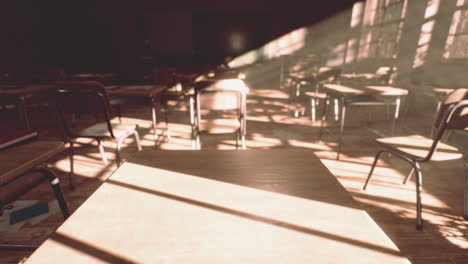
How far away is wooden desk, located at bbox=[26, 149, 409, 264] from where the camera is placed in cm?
43

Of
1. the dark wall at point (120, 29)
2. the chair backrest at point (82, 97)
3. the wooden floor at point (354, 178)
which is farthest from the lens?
the dark wall at point (120, 29)

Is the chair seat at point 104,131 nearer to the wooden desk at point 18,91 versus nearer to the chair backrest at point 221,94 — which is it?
the wooden desk at point 18,91

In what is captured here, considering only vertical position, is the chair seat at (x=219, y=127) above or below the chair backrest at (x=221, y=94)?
below

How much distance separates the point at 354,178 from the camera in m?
2.41

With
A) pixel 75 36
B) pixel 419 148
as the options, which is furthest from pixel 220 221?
pixel 75 36

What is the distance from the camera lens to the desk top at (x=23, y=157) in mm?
684

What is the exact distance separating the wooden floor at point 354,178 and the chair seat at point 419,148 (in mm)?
478

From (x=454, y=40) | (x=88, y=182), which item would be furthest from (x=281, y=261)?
(x=454, y=40)

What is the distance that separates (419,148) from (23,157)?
7.37 feet

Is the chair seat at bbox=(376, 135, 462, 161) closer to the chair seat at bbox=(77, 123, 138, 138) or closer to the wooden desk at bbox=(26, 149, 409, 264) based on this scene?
the wooden desk at bbox=(26, 149, 409, 264)

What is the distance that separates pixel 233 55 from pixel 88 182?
722 centimetres

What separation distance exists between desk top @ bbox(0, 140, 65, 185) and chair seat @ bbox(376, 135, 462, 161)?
79.9 inches

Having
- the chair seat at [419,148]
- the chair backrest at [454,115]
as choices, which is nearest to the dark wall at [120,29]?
the chair seat at [419,148]

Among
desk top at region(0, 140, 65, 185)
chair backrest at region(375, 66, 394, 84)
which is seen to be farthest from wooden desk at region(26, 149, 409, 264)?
chair backrest at region(375, 66, 394, 84)
